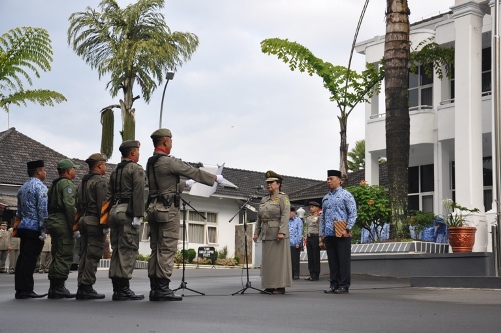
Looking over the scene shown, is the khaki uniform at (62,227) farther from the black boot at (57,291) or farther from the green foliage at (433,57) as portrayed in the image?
the green foliage at (433,57)

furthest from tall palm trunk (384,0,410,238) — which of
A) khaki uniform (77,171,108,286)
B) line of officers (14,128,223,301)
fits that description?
khaki uniform (77,171,108,286)

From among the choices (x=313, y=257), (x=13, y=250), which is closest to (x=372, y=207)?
(x=313, y=257)

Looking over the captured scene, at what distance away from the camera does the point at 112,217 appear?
13102 mm

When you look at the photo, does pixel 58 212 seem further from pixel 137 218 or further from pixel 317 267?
pixel 317 267

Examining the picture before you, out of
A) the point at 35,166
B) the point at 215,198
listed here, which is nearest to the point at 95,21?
the point at 215,198

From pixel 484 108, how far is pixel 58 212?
1739 cm

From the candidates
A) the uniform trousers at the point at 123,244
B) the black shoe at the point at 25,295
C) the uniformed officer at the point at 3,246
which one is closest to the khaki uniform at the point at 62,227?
the black shoe at the point at 25,295

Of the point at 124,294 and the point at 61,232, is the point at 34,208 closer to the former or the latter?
the point at 61,232

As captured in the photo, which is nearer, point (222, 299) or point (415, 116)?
point (222, 299)

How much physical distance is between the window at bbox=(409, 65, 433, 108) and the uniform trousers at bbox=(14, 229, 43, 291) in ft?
66.3

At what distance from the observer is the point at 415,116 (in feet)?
100.0

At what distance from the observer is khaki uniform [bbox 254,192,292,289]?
15375mm

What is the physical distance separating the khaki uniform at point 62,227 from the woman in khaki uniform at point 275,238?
3422 mm

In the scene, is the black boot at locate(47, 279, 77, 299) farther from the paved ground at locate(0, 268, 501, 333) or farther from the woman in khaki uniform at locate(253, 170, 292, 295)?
the woman in khaki uniform at locate(253, 170, 292, 295)
